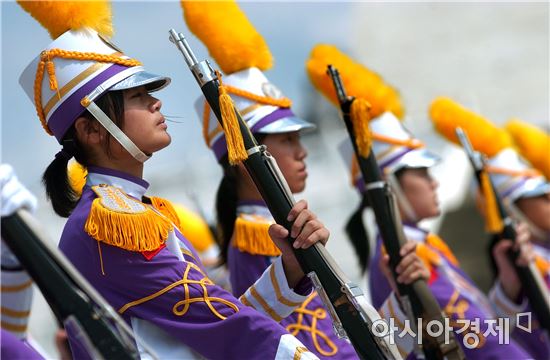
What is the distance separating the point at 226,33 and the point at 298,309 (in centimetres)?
137

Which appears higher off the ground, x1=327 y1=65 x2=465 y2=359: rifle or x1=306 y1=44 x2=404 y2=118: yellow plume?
x1=306 y1=44 x2=404 y2=118: yellow plume

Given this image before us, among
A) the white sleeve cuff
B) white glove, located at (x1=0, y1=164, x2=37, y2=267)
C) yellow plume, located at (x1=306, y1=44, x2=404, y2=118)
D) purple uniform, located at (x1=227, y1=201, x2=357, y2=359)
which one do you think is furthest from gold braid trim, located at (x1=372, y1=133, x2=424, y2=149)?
white glove, located at (x1=0, y1=164, x2=37, y2=267)

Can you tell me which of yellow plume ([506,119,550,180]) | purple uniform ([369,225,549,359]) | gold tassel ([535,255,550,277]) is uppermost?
purple uniform ([369,225,549,359])

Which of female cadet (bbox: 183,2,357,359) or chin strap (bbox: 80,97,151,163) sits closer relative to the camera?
chin strap (bbox: 80,97,151,163)

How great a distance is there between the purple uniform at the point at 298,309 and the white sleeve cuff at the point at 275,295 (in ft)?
1.77

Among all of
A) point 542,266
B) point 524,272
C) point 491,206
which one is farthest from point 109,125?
point 542,266

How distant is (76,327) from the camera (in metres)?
3.02

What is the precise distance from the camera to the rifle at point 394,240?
468 cm

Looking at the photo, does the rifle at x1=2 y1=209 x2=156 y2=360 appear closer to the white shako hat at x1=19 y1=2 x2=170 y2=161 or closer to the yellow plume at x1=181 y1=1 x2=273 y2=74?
the white shako hat at x1=19 y1=2 x2=170 y2=161

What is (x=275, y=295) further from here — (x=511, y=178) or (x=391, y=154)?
(x=511, y=178)

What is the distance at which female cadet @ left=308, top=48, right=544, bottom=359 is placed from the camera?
5.25m

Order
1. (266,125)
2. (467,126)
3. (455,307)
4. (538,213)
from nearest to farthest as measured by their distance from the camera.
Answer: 1. (266,125)
2. (455,307)
3. (467,126)
4. (538,213)

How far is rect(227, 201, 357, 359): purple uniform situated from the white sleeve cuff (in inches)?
21.3

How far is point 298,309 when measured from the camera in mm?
4703
